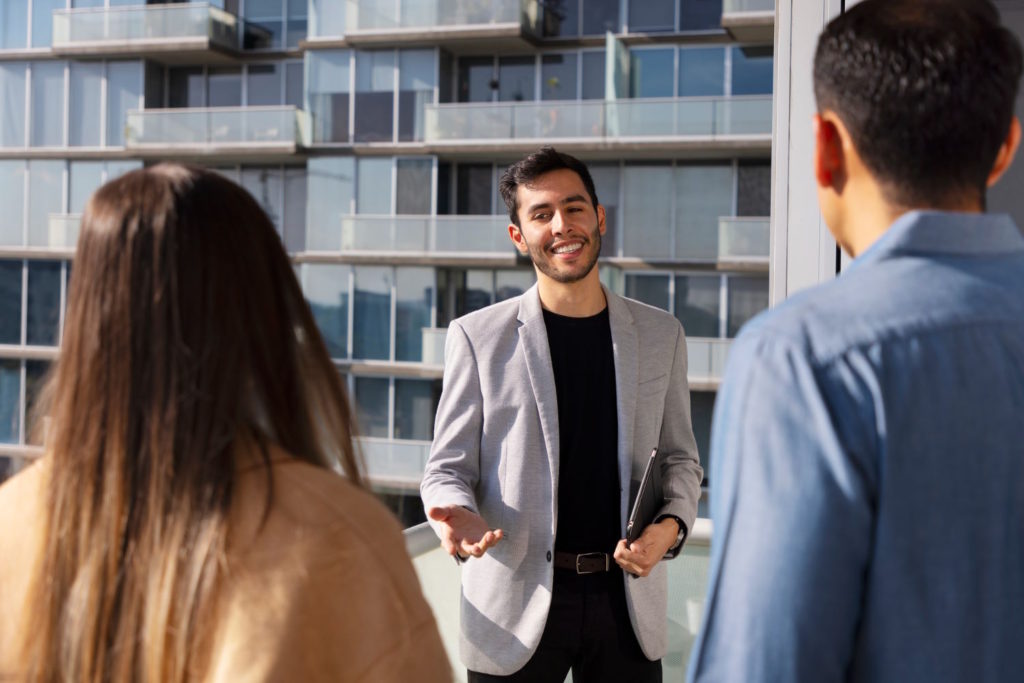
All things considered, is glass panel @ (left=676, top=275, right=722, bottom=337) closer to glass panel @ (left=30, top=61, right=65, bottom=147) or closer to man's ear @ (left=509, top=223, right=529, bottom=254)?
glass panel @ (left=30, top=61, right=65, bottom=147)

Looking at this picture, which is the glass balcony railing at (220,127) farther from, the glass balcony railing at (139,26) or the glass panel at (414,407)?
the glass panel at (414,407)

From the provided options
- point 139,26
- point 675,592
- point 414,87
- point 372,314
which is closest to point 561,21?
point 414,87

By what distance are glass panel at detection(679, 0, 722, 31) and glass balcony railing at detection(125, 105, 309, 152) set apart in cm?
384

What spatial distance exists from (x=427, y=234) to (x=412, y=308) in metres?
0.88

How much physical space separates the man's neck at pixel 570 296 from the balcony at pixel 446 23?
8.59 meters

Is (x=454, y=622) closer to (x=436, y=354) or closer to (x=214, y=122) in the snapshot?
(x=436, y=354)

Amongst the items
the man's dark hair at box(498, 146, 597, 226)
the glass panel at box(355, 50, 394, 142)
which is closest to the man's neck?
the man's dark hair at box(498, 146, 597, 226)

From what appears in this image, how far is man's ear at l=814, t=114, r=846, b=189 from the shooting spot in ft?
2.28

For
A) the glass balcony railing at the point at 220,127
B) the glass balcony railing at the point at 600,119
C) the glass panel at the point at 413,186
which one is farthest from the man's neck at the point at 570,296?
the glass balcony railing at the point at 220,127

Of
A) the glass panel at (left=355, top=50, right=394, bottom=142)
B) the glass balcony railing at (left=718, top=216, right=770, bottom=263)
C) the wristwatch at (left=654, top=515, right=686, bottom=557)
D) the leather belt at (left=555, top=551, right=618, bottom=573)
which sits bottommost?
the leather belt at (left=555, top=551, right=618, bottom=573)

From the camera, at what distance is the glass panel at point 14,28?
11.7 meters

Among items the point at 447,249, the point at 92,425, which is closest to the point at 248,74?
the point at 447,249

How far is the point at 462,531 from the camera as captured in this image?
1470 mm

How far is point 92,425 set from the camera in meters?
0.65
